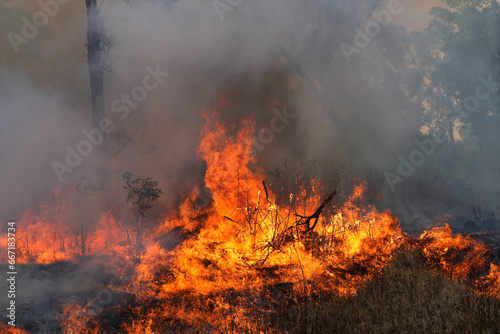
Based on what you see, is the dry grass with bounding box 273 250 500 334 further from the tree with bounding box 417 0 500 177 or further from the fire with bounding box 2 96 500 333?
the tree with bounding box 417 0 500 177

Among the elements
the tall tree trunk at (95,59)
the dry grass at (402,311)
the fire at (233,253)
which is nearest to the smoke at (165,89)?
the tall tree trunk at (95,59)

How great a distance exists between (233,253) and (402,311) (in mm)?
3282

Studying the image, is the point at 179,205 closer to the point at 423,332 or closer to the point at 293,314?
the point at 293,314

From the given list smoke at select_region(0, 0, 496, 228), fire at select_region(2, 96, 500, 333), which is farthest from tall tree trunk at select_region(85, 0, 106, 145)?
fire at select_region(2, 96, 500, 333)

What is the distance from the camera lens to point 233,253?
7617 millimetres

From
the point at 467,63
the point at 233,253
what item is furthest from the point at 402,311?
the point at 467,63

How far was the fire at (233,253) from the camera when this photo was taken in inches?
238

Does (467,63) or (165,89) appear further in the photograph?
(467,63)

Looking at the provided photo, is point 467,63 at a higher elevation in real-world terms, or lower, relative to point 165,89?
higher

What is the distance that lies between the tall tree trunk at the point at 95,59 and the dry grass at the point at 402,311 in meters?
9.48

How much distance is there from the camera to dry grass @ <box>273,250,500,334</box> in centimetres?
502

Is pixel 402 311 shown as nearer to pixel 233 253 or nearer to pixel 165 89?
pixel 233 253

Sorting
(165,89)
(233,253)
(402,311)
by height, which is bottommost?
(402,311)

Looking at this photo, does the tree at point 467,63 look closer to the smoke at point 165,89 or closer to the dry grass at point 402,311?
the smoke at point 165,89
